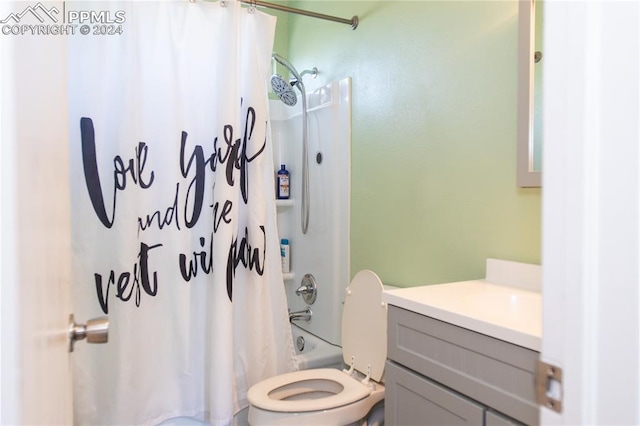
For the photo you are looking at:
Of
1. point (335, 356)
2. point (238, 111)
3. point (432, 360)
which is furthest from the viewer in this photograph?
point (335, 356)

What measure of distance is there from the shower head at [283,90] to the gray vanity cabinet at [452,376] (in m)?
1.56

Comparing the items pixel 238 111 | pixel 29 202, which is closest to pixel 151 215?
pixel 238 111

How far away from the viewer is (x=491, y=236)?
1522 millimetres

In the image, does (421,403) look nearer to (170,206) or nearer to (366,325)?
(366,325)

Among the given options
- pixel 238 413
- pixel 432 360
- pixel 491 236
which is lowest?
pixel 238 413

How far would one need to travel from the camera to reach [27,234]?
0.39m

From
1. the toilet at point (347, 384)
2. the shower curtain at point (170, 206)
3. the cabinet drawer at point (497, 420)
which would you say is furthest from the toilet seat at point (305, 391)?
the cabinet drawer at point (497, 420)

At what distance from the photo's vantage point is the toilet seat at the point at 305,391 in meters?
1.56

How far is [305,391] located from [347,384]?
21cm

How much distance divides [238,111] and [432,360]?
123 centimetres

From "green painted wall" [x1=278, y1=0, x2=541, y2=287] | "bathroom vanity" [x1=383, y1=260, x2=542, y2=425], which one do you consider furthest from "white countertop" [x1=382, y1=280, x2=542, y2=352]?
"green painted wall" [x1=278, y1=0, x2=541, y2=287]

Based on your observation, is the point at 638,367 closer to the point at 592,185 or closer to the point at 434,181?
the point at 592,185

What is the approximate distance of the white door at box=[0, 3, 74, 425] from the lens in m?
0.34

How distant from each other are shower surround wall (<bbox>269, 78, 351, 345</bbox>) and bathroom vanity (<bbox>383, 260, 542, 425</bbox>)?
94 cm
